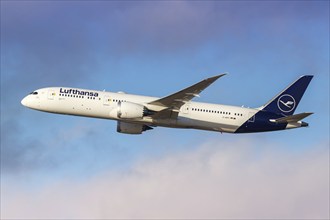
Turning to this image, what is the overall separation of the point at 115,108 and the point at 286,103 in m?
18.8

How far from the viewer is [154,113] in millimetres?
77250

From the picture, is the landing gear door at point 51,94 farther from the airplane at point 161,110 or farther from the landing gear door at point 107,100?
the landing gear door at point 107,100

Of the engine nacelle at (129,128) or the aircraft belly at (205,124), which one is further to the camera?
the engine nacelle at (129,128)

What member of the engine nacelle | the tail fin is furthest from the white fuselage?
the engine nacelle

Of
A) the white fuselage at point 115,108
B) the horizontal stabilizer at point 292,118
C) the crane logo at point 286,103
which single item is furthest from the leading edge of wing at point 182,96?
the crane logo at point 286,103

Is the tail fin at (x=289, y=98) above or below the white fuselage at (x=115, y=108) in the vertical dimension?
above

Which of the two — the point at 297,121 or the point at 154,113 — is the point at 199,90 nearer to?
the point at 154,113

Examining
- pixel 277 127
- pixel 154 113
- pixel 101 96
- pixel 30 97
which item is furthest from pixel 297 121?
pixel 30 97

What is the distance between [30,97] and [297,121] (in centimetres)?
2782

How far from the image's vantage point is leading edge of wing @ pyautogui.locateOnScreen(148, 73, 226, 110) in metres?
73.7

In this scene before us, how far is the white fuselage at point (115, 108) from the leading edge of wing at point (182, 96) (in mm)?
1701

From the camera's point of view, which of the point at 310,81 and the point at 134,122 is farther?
the point at 310,81

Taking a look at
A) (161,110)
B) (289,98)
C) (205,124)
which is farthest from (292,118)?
(161,110)

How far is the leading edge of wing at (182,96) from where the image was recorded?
242ft
